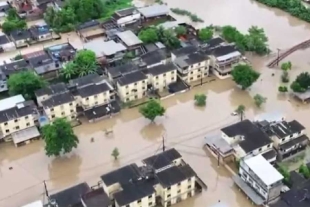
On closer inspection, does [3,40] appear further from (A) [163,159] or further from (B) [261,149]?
(B) [261,149]

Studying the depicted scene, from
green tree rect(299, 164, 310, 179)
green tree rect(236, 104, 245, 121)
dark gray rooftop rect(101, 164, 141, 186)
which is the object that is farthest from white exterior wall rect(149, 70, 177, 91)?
green tree rect(299, 164, 310, 179)

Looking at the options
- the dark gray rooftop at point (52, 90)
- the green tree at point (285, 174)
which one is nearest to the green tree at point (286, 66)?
the green tree at point (285, 174)

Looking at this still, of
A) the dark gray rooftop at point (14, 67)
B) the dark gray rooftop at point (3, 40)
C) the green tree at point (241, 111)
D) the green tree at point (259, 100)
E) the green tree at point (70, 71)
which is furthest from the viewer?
the dark gray rooftop at point (3, 40)

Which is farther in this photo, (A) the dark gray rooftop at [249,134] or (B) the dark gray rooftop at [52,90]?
(B) the dark gray rooftop at [52,90]

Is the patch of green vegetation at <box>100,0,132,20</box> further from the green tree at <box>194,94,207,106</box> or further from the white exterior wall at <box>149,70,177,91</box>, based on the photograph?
the green tree at <box>194,94,207,106</box>

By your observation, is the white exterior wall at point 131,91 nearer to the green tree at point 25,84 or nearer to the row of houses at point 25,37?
the green tree at point 25,84

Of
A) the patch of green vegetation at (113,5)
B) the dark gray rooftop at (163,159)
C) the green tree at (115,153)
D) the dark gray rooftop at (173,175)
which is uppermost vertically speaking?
the patch of green vegetation at (113,5)
